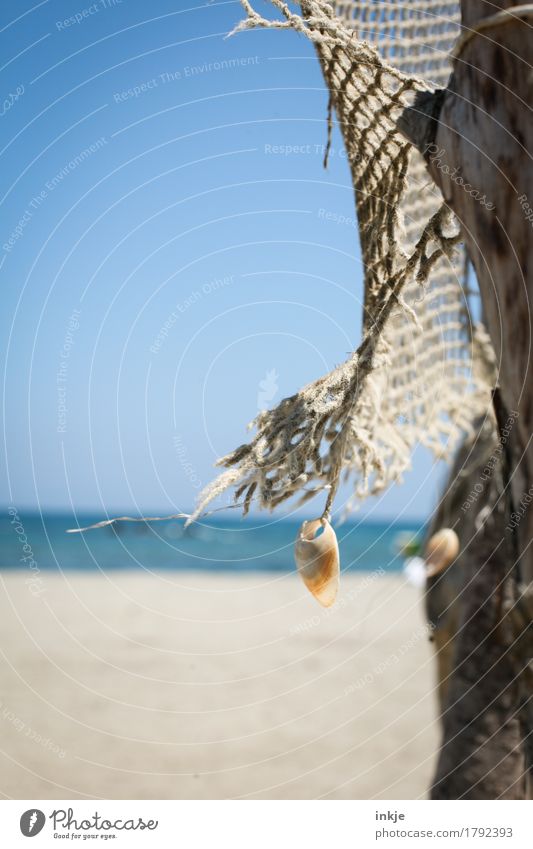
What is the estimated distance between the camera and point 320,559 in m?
1.10

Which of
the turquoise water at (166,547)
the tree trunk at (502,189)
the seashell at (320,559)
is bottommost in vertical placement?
the seashell at (320,559)

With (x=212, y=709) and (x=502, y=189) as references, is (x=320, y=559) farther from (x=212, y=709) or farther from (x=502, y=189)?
(x=212, y=709)

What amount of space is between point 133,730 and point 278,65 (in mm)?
3365

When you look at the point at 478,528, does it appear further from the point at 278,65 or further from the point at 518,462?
the point at 278,65

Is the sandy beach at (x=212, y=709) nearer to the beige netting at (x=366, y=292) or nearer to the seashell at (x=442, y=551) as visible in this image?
the seashell at (x=442, y=551)

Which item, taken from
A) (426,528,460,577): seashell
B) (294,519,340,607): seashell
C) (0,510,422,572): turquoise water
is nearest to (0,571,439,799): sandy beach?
(426,528,460,577): seashell

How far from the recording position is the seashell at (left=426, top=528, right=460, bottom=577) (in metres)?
1.83

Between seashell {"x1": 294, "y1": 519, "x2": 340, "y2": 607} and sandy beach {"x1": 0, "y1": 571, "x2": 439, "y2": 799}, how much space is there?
2.51 feet
